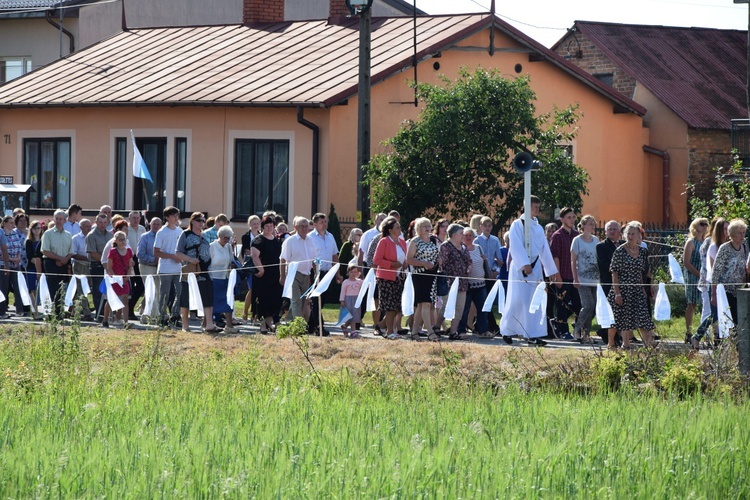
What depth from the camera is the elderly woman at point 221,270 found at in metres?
18.3

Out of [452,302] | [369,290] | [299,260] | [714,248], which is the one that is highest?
[714,248]

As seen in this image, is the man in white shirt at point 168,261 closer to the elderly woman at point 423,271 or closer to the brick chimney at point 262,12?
the elderly woman at point 423,271

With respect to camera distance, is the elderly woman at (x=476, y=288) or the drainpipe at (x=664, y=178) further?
the drainpipe at (x=664, y=178)

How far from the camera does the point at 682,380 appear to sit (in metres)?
11.5

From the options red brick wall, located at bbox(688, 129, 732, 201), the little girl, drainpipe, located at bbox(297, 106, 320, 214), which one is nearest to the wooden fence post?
the little girl

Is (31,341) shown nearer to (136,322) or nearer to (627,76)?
(136,322)

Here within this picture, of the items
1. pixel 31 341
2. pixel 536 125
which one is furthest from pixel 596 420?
pixel 536 125

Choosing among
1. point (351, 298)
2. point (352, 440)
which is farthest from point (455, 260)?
point (352, 440)

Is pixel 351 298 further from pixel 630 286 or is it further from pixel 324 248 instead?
pixel 630 286

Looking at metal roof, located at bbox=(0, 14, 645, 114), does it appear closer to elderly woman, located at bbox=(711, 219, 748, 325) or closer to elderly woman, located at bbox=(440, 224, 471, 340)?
elderly woman, located at bbox=(440, 224, 471, 340)

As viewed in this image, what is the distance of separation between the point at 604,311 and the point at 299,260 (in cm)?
451

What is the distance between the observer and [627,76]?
38.8 metres

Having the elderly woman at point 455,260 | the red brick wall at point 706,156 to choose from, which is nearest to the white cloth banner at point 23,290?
the elderly woman at point 455,260

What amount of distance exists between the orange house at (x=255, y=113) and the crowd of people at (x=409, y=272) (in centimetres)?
837
